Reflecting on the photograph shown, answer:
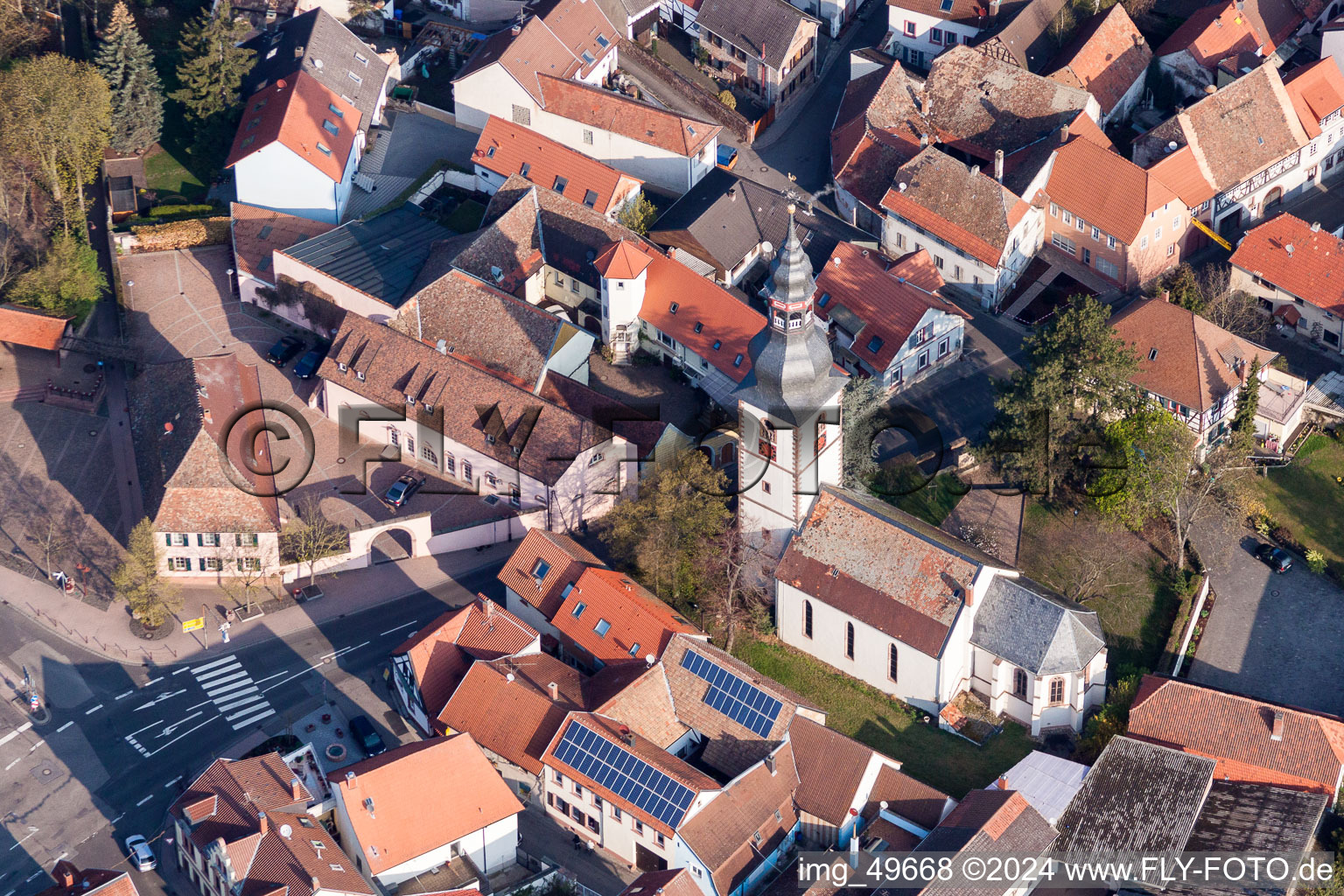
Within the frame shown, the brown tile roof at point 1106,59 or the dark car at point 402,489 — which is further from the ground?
the brown tile roof at point 1106,59

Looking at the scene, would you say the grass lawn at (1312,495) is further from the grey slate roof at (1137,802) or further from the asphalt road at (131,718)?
the asphalt road at (131,718)

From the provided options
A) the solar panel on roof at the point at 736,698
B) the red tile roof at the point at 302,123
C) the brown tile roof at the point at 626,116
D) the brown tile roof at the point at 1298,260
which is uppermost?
the brown tile roof at the point at 1298,260

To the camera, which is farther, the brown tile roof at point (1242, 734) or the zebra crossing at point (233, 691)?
the zebra crossing at point (233, 691)

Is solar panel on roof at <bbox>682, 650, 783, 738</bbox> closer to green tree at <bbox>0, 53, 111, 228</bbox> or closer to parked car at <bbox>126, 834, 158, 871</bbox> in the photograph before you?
parked car at <bbox>126, 834, 158, 871</bbox>

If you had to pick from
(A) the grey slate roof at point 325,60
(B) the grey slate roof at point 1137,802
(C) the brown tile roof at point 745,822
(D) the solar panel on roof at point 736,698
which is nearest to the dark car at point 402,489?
(D) the solar panel on roof at point 736,698

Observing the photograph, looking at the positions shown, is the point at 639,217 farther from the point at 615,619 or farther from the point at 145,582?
the point at 145,582

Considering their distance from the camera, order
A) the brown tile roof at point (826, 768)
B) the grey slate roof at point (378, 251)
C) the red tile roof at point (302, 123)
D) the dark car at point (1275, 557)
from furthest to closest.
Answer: the red tile roof at point (302, 123), the grey slate roof at point (378, 251), the dark car at point (1275, 557), the brown tile roof at point (826, 768)
